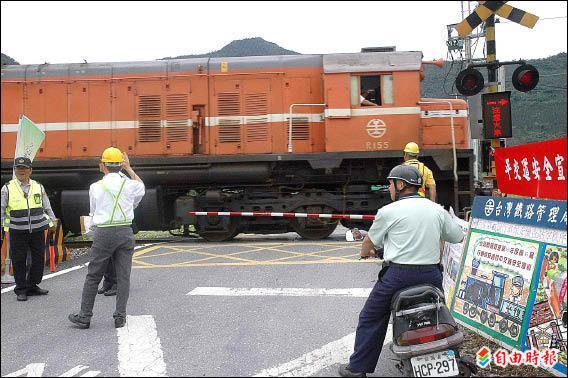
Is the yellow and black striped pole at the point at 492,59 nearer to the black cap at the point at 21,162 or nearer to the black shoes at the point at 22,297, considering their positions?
the black cap at the point at 21,162

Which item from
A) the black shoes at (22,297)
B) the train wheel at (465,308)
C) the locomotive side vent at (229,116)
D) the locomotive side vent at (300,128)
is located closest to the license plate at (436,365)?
the train wheel at (465,308)

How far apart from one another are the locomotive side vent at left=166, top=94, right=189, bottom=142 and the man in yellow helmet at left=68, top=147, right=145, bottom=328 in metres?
5.56

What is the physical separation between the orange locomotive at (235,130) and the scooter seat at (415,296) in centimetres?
677

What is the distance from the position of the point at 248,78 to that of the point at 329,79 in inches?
68.9

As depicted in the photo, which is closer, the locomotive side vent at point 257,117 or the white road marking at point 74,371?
the white road marking at point 74,371

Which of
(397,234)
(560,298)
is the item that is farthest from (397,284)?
(560,298)

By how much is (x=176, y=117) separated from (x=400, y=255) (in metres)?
8.07

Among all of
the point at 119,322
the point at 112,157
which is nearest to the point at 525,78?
the point at 112,157

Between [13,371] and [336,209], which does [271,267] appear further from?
[13,371]

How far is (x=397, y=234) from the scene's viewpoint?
11.5 feet

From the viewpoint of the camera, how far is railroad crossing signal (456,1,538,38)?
5.90 m

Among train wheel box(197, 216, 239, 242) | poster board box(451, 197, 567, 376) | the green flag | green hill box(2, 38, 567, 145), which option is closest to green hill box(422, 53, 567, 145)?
green hill box(2, 38, 567, 145)

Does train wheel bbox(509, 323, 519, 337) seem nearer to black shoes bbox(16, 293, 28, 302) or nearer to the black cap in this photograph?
black shoes bbox(16, 293, 28, 302)

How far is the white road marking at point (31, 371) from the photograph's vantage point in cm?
383
